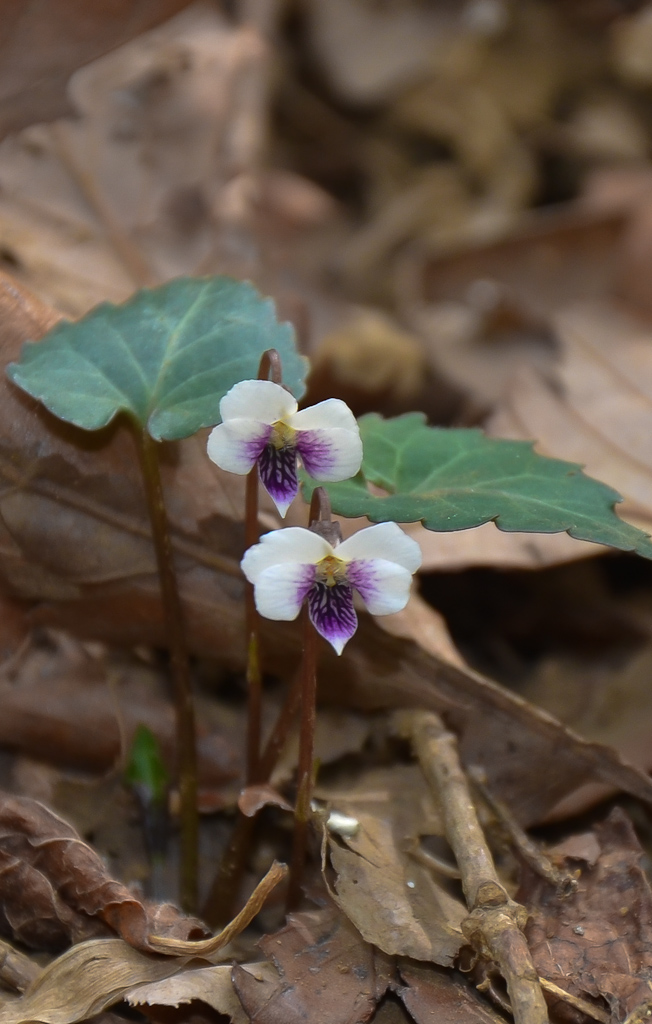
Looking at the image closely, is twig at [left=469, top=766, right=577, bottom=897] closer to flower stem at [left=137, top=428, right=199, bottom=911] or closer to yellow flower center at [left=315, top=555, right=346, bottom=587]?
flower stem at [left=137, top=428, right=199, bottom=911]

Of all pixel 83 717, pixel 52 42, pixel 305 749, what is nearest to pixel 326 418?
pixel 305 749

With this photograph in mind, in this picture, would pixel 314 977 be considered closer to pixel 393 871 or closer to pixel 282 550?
pixel 393 871

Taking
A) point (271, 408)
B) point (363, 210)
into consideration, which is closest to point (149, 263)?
point (363, 210)

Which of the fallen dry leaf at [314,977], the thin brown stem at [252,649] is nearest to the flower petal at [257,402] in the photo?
the thin brown stem at [252,649]

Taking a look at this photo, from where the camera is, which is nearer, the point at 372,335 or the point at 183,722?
the point at 183,722

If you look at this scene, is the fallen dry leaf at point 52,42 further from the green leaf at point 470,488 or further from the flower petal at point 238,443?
the flower petal at point 238,443

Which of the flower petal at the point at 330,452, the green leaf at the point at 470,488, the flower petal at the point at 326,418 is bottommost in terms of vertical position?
the green leaf at the point at 470,488
